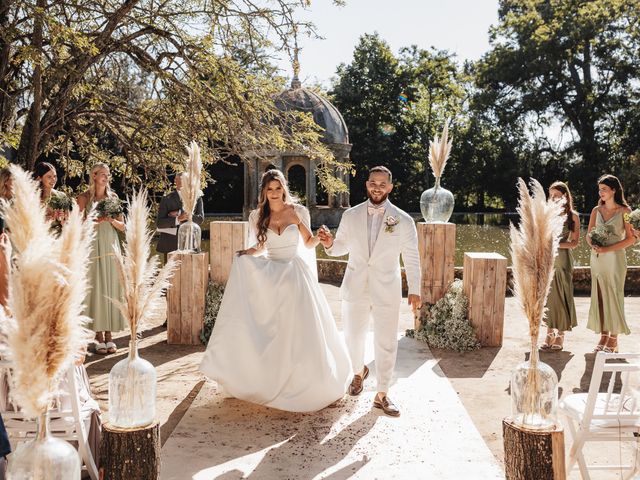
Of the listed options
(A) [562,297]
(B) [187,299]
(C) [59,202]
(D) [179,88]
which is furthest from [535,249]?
(D) [179,88]

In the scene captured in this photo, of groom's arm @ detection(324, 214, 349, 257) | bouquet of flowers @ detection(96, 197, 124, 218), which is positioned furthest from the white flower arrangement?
bouquet of flowers @ detection(96, 197, 124, 218)

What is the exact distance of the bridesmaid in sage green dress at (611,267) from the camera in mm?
6293

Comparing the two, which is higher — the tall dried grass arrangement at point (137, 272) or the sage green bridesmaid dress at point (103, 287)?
the tall dried grass arrangement at point (137, 272)

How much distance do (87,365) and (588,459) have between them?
4.63 metres

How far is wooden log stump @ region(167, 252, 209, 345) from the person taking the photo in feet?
22.6

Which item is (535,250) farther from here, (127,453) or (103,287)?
(103,287)

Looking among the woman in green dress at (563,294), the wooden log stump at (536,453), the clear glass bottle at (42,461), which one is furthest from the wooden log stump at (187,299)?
the clear glass bottle at (42,461)

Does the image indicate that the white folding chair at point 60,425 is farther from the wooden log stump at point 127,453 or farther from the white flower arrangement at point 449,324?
the white flower arrangement at point 449,324

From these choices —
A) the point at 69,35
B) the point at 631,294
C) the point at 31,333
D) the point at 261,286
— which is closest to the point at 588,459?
the point at 261,286

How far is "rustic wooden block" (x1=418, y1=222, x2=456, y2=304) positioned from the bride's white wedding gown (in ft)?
8.58

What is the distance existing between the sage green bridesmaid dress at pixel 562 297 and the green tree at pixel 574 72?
88.0 ft

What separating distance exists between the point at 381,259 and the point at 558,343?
9.94 feet

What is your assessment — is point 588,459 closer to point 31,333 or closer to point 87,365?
point 31,333

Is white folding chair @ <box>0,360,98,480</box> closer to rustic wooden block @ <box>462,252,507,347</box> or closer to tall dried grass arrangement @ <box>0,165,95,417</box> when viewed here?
tall dried grass arrangement @ <box>0,165,95,417</box>
